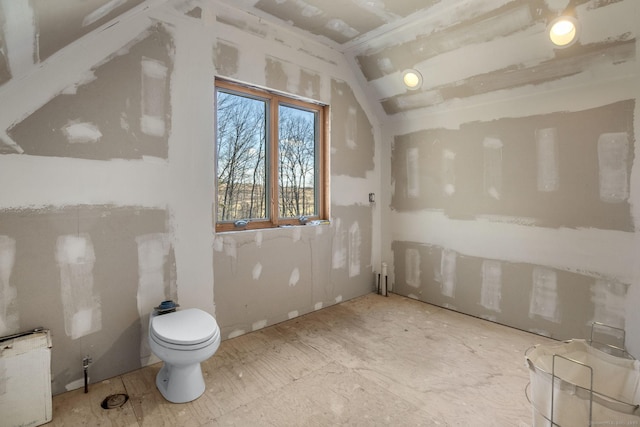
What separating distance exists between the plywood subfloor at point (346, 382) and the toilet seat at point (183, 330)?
371 millimetres

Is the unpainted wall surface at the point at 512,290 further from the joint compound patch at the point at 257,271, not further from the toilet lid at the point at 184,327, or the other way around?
the toilet lid at the point at 184,327

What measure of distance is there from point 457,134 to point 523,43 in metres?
0.88

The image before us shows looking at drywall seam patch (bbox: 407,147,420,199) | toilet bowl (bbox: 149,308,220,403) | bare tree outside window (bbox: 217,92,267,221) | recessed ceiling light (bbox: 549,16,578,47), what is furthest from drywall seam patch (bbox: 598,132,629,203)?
toilet bowl (bbox: 149,308,220,403)

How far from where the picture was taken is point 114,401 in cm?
178

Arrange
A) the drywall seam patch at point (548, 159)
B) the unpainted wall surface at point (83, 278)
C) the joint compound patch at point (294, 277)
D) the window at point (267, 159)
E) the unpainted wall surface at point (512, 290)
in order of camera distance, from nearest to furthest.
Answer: the unpainted wall surface at point (83, 278)
the unpainted wall surface at point (512, 290)
the drywall seam patch at point (548, 159)
the window at point (267, 159)
the joint compound patch at point (294, 277)

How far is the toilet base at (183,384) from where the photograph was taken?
5.86 feet

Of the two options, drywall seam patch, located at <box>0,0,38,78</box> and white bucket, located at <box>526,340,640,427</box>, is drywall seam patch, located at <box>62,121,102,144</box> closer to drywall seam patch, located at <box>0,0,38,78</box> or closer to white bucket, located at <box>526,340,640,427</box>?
drywall seam patch, located at <box>0,0,38,78</box>

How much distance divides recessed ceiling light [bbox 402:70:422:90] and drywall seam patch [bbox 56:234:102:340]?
2.90m

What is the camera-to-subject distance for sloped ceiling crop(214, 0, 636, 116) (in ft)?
6.99

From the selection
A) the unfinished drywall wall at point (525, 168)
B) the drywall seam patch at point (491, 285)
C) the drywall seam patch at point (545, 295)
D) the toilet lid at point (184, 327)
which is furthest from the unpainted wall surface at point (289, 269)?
the drywall seam patch at point (545, 295)

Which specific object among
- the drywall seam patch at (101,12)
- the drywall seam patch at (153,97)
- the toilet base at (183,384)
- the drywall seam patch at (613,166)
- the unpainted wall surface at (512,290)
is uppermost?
the drywall seam patch at (101,12)

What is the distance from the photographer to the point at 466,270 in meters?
3.04

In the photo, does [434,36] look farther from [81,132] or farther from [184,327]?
[184,327]

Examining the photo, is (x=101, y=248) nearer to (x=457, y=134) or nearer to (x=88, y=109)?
(x=88, y=109)
